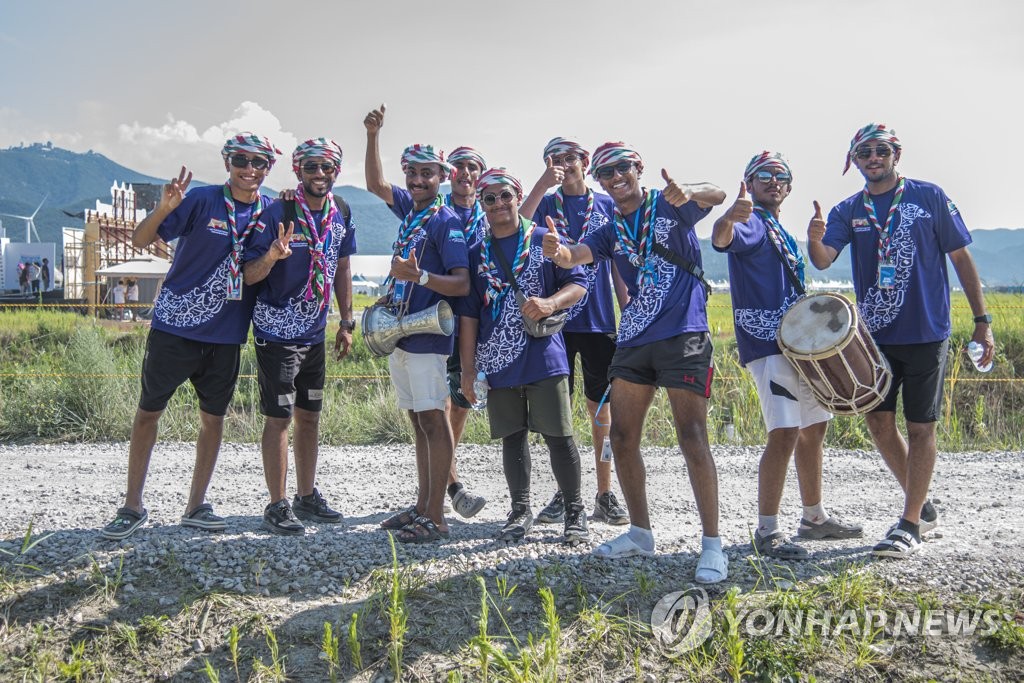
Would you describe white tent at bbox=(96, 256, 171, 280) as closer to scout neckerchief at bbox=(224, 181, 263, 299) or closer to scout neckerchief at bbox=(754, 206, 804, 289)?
scout neckerchief at bbox=(224, 181, 263, 299)

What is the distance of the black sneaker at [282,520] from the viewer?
16.3 feet

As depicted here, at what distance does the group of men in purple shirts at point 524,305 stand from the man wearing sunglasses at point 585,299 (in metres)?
0.30

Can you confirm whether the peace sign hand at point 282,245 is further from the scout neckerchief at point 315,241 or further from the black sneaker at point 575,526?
the black sneaker at point 575,526

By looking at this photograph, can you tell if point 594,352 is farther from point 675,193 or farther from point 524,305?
point 675,193

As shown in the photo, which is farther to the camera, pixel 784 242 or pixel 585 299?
pixel 585 299

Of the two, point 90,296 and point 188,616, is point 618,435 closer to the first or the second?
point 188,616

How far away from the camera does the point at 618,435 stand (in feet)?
14.7

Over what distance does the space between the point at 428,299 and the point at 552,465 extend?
1.22 meters

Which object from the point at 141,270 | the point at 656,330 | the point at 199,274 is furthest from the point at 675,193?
the point at 141,270

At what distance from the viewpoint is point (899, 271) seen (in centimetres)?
484

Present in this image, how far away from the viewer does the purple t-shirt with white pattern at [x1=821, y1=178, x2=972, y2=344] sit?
4.80 m

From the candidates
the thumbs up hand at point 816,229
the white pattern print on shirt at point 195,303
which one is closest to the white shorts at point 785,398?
the thumbs up hand at point 816,229

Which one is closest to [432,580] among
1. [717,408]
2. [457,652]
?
[457,652]

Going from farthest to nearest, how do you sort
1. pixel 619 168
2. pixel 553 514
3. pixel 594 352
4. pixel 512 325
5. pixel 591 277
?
1. pixel 594 352
2. pixel 553 514
3. pixel 591 277
4. pixel 512 325
5. pixel 619 168
